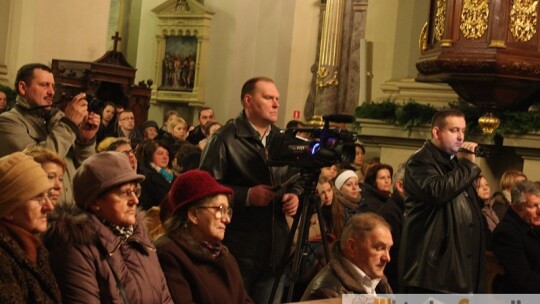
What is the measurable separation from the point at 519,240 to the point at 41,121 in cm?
325

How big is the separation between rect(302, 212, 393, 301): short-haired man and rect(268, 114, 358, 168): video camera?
2.10 ft

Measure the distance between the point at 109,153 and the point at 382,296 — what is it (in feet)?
4.56

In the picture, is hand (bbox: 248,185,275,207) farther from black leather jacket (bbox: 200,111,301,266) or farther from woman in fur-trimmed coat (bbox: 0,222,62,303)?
woman in fur-trimmed coat (bbox: 0,222,62,303)

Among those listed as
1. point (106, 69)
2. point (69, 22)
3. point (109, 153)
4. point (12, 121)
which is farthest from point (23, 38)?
point (109, 153)

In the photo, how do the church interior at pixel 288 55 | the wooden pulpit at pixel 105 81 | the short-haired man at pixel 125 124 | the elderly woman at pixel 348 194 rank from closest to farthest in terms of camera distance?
the elderly woman at pixel 348 194 < the church interior at pixel 288 55 < the short-haired man at pixel 125 124 < the wooden pulpit at pixel 105 81

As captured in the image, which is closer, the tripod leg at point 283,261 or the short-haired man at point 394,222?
the tripod leg at point 283,261

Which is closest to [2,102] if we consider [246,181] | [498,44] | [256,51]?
[498,44]

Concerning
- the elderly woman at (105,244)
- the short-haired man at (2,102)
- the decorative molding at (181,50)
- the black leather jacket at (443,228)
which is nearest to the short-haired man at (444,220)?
the black leather jacket at (443,228)

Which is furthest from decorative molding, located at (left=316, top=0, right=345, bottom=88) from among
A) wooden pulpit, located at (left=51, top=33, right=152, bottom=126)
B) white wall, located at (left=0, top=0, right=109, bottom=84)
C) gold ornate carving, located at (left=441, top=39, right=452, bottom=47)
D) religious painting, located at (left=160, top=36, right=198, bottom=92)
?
gold ornate carving, located at (left=441, top=39, right=452, bottom=47)

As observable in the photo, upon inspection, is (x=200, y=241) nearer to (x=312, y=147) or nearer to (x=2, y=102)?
(x=312, y=147)

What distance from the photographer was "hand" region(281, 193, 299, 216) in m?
5.61

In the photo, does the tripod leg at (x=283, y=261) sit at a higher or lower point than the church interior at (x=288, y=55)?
lower

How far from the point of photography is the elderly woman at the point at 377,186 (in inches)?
322

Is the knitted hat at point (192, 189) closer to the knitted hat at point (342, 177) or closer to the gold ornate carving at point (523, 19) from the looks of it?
the knitted hat at point (342, 177)
